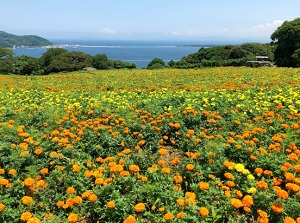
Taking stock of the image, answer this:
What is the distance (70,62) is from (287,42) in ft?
128

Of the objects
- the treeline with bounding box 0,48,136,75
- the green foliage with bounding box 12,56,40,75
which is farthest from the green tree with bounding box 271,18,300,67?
the green foliage with bounding box 12,56,40,75

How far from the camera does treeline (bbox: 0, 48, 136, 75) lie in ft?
182

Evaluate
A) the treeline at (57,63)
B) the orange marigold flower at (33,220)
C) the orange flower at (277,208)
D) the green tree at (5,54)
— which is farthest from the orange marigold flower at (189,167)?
the green tree at (5,54)

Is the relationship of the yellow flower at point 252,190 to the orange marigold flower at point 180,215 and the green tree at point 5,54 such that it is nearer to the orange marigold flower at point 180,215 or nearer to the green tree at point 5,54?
the orange marigold flower at point 180,215

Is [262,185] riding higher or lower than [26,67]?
higher

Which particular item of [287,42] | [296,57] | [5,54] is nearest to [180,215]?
[296,57]

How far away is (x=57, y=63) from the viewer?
5653 cm

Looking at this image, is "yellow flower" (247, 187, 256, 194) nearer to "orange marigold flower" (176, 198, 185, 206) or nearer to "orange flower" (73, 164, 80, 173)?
"orange marigold flower" (176, 198, 185, 206)

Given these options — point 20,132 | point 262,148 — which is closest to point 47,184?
point 20,132

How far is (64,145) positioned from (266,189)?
128 inches

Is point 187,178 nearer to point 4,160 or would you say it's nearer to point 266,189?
point 266,189

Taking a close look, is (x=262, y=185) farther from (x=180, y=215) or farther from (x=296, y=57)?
(x=296, y=57)

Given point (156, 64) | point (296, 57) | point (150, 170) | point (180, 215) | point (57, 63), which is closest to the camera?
point (180, 215)

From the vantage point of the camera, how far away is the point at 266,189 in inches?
143
